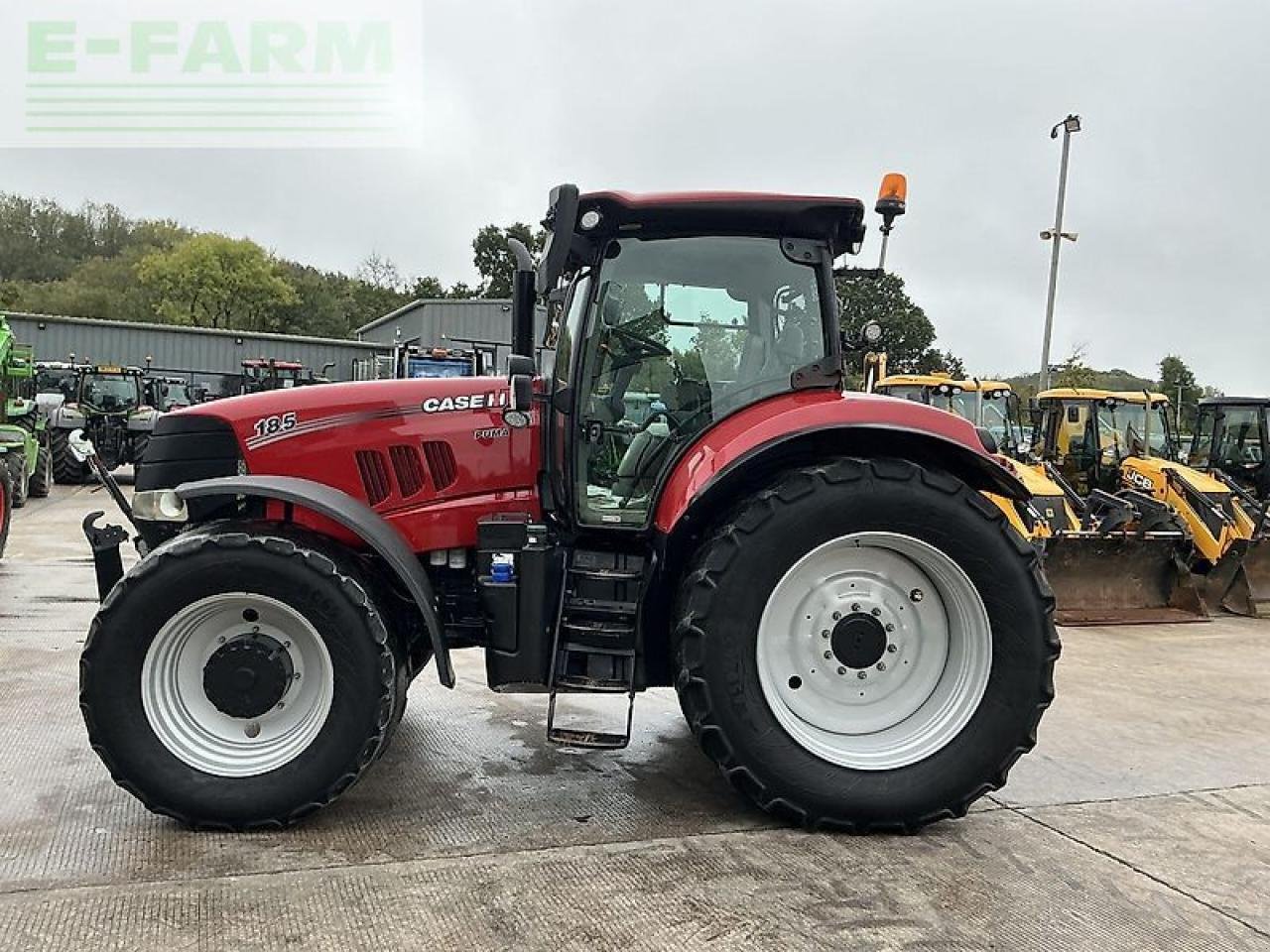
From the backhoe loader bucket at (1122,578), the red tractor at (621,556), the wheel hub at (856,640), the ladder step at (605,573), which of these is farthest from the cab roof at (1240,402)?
the ladder step at (605,573)

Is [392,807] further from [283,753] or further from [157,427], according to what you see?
[157,427]

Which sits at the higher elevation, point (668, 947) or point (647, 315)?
point (647, 315)

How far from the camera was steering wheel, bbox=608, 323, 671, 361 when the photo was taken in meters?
3.69

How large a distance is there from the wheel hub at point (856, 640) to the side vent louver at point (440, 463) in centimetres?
150

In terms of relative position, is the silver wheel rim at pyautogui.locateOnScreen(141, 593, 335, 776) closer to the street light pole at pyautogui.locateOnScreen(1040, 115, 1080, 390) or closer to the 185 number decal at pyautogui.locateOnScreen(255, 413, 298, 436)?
the 185 number decal at pyautogui.locateOnScreen(255, 413, 298, 436)

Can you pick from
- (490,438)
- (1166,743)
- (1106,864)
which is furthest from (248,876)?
(1166,743)

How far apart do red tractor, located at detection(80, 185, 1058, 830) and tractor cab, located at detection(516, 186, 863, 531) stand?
10 millimetres

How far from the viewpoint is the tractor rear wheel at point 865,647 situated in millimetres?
3342

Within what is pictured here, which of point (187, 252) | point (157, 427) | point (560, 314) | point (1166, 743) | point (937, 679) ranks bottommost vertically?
point (1166, 743)

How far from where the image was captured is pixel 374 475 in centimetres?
373

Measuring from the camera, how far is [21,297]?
171ft

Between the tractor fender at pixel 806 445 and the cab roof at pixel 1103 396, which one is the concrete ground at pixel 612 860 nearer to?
the tractor fender at pixel 806 445

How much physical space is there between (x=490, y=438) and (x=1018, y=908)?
2322mm

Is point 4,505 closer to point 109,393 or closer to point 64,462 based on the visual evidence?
point 64,462
